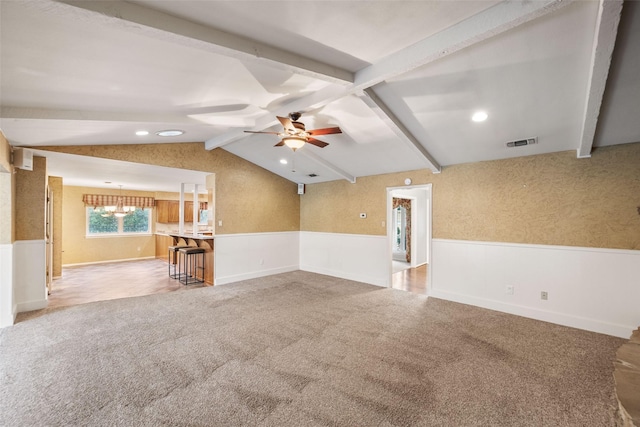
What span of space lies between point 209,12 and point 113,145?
12.6 feet

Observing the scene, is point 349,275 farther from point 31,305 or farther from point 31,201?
point 31,201

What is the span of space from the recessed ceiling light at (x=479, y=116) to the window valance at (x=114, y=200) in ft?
32.7

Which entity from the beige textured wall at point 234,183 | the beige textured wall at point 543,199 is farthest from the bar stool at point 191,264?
the beige textured wall at point 543,199

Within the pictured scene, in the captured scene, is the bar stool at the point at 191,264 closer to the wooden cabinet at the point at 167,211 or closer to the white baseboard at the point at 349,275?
the white baseboard at the point at 349,275

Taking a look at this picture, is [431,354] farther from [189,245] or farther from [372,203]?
[189,245]

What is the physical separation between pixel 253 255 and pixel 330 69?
15.8 feet

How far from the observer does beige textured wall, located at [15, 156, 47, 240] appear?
13.5ft

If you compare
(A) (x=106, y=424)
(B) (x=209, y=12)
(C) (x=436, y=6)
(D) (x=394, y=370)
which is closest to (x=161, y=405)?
(A) (x=106, y=424)

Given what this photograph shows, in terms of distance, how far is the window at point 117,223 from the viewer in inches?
344

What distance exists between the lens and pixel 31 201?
4.19 metres

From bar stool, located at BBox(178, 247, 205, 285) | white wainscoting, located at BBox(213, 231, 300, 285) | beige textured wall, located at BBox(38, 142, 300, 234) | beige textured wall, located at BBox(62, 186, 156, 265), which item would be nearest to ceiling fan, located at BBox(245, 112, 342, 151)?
beige textured wall, located at BBox(38, 142, 300, 234)

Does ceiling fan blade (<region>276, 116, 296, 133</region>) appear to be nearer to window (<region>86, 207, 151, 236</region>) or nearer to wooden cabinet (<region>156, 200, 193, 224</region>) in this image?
wooden cabinet (<region>156, 200, 193, 224</region>)

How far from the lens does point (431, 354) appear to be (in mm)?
2896

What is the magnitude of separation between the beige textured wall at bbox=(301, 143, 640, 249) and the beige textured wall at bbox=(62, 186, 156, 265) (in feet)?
29.0
